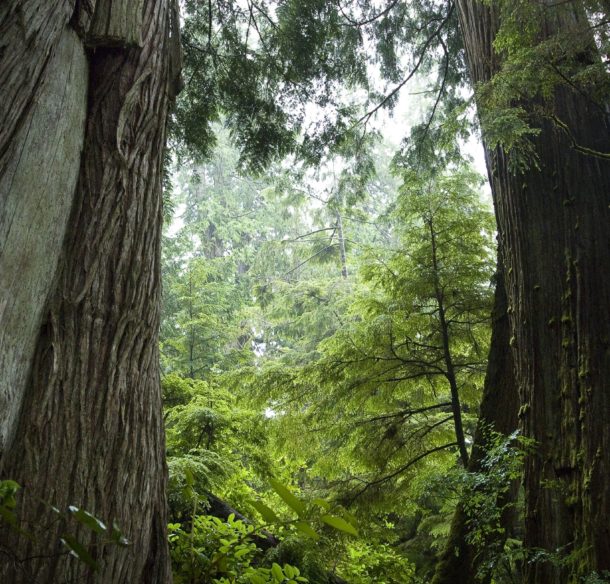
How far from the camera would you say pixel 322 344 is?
5.69 meters

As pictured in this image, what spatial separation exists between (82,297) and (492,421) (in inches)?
131

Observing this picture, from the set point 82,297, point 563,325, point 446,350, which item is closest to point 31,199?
point 82,297

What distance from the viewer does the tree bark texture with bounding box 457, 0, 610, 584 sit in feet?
9.33

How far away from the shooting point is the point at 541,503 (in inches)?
122

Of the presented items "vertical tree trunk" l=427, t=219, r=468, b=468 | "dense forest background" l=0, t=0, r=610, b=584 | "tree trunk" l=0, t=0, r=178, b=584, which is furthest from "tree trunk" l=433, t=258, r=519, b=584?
"tree trunk" l=0, t=0, r=178, b=584

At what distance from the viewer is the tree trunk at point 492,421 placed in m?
4.36

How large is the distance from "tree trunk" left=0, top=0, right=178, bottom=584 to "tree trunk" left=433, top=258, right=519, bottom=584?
2.65 m

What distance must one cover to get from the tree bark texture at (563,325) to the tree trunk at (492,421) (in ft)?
3.17

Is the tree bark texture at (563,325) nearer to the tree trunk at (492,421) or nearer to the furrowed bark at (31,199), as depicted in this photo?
the tree trunk at (492,421)

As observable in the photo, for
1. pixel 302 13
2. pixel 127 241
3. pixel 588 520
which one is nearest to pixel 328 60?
pixel 302 13

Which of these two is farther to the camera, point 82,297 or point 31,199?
point 82,297

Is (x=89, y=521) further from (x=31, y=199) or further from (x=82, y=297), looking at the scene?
(x=31, y=199)

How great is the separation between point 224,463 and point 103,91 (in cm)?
289

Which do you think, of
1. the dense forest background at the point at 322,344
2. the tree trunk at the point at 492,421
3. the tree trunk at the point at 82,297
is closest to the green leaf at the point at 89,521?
the dense forest background at the point at 322,344
